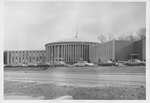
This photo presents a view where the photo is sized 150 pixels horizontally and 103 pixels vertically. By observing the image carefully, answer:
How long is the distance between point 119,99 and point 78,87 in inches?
30.1

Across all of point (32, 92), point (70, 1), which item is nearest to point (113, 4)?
point (70, 1)

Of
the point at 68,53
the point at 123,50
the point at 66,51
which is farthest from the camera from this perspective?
the point at 123,50

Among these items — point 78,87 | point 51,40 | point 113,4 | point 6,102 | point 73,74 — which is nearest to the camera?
point 6,102

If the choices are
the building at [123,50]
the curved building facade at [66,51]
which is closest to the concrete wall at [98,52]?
the building at [123,50]

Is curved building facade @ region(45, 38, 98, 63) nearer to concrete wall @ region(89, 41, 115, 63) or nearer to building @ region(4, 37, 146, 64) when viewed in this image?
building @ region(4, 37, 146, 64)

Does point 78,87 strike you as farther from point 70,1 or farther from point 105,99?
point 70,1

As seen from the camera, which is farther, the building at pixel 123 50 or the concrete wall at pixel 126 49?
the concrete wall at pixel 126 49

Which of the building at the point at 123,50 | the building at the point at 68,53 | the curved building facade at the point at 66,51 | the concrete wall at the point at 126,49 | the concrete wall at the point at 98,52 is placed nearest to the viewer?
the building at the point at 68,53

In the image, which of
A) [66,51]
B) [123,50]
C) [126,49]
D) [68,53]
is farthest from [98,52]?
[68,53]

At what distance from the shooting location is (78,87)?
3.49 meters

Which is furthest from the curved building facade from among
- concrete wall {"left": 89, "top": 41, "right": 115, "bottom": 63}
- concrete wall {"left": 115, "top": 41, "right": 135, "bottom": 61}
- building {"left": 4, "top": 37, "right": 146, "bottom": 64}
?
concrete wall {"left": 115, "top": 41, "right": 135, "bottom": 61}

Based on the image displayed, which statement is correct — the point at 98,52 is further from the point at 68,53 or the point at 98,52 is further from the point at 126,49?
the point at 68,53

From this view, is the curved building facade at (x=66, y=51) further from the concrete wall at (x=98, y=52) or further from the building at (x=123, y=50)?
the building at (x=123, y=50)

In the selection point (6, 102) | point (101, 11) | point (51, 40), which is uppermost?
point (101, 11)
